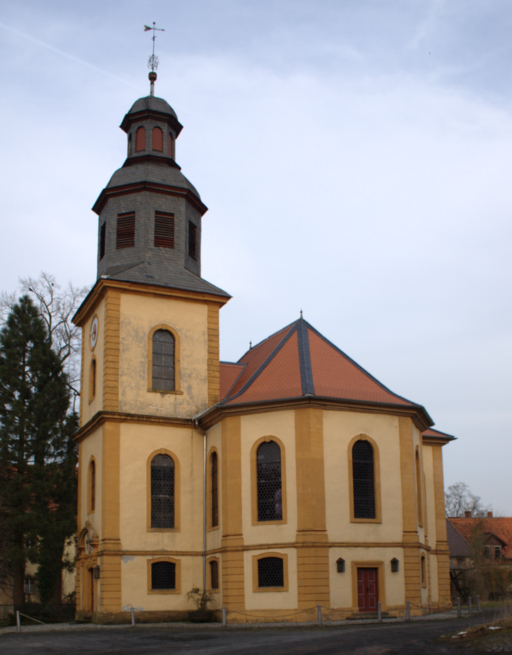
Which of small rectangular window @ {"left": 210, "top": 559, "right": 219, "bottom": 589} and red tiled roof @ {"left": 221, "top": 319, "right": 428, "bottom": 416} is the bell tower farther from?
red tiled roof @ {"left": 221, "top": 319, "right": 428, "bottom": 416}

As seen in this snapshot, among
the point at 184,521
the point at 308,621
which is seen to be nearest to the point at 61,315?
the point at 184,521

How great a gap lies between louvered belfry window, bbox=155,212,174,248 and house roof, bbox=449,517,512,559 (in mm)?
42750

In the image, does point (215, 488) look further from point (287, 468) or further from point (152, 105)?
point (152, 105)

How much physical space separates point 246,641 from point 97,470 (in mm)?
11526

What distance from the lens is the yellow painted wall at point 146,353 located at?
2673cm

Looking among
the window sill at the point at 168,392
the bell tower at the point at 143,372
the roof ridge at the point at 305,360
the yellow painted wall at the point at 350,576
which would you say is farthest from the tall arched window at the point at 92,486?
the yellow painted wall at the point at 350,576

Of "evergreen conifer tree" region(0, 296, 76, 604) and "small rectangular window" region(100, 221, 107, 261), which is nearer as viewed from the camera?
"small rectangular window" region(100, 221, 107, 261)

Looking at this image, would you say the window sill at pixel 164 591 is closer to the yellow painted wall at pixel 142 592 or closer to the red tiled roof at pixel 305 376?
the yellow painted wall at pixel 142 592

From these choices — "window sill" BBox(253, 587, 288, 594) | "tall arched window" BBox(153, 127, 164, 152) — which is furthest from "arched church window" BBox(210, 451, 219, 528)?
"tall arched window" BBox(153, 127, 164, 152)

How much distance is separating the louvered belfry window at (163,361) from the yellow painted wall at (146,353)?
0.35 m

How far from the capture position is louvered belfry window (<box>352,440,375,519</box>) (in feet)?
80.6

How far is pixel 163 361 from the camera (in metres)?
27.7

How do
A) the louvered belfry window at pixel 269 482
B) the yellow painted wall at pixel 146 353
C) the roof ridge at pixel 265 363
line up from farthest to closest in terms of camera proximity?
the yellow painted wall at pixel 146 353
the roof ridge at pixel 265 363
the louvered belfry window at pixel 269 482

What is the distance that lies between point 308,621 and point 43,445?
15.4 metres
